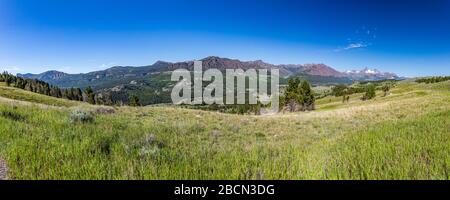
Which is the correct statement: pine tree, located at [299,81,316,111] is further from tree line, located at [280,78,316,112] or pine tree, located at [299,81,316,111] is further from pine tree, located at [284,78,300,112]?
pine tree, located at [284,78,300,112]

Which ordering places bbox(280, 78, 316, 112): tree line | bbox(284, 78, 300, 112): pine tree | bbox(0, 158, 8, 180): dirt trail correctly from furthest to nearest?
1. bbox(284, 78, 300, 112): pine tree
2. bbox(280, 78, 316, 112): tree line
3. bbox(0, 158, 8, 180): dirt trail

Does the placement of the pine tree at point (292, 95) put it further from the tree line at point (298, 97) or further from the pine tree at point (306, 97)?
the pine tree at point (306, 97)

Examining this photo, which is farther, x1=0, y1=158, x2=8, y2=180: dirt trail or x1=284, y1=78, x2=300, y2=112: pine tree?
x1=284, y1=78, x2=300, y2=112: pine tree

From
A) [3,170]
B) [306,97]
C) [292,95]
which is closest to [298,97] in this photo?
[292,95]

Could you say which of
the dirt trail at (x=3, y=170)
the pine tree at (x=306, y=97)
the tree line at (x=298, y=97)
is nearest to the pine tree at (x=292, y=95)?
the tree line at (x=298, y=97)

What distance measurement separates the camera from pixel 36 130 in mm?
6613

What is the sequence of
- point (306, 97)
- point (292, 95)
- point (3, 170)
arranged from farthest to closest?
point (292, 95)
point (306, 97)
point (3, 170)

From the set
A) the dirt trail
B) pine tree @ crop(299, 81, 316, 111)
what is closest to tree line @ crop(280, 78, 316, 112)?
pine tree @ crop(299, 81, 316, 111)

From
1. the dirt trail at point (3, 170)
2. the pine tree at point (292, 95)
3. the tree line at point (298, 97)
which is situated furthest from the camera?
the pine tree at point (292, 95)

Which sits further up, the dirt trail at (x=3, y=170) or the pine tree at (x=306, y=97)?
the dirt trail at (x=3, y=170)

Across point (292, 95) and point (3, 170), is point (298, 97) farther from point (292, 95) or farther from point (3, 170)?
point (3, 170)

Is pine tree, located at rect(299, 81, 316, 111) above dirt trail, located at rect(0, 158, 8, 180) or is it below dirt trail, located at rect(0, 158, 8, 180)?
below
